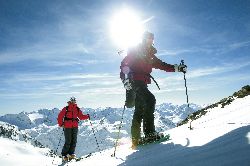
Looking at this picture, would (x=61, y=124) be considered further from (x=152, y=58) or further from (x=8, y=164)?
(x=8, y=164)

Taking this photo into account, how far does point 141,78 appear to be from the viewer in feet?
29.9

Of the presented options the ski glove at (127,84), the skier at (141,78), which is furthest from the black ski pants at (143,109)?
the ski glove at (127,84)

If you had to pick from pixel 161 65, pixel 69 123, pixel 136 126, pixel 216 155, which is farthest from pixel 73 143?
pixel 216 155

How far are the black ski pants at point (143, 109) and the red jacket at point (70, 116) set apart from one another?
20.2 feet

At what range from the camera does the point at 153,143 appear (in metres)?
8.41

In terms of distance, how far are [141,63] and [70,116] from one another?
669cm

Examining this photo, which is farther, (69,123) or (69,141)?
(69,123)

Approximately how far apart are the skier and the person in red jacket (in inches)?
235

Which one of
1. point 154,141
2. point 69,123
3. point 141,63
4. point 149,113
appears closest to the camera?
point 154,141

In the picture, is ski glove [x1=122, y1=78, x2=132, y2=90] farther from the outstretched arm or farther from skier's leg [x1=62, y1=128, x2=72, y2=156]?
skier's leg [x1=62, y1=128, x2=72, y2=156]

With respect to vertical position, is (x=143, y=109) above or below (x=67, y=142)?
above

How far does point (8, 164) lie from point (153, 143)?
67.8 feet

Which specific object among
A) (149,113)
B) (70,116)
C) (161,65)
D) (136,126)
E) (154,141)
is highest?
(161,65)

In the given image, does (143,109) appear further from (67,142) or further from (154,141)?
(67,142)
